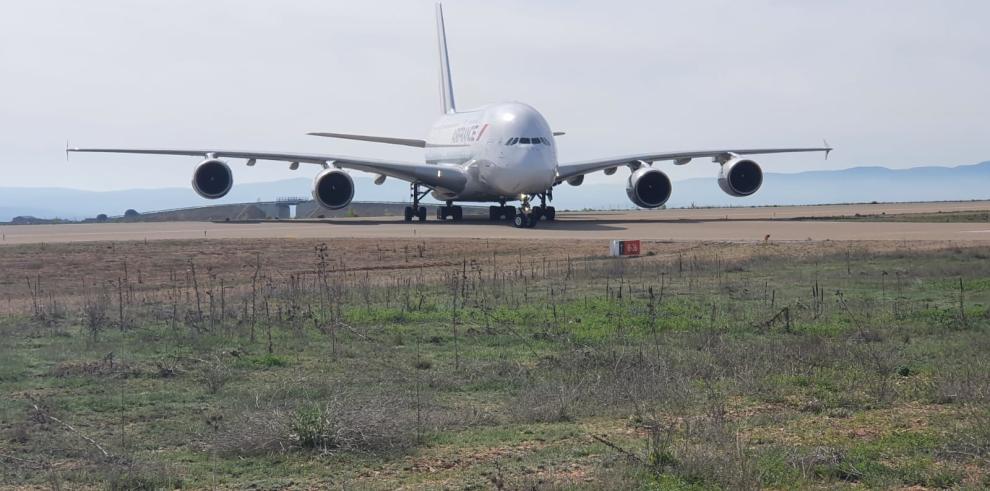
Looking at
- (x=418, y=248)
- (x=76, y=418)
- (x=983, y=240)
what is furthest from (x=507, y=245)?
(x=76, y=418)

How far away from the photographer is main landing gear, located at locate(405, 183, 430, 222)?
4334 centimetres

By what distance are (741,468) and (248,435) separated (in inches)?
136

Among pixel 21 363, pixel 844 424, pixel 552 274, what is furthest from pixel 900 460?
pixel 552 274

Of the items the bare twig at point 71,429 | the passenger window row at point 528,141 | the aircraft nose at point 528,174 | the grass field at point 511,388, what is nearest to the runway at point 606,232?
the aircraft nose at point 528,174

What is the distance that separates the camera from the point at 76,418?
27.9 ft

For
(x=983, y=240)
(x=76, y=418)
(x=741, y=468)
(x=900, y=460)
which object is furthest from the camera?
(x=983, y=240)

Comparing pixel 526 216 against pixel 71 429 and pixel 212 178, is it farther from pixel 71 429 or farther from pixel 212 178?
pixel 71 429

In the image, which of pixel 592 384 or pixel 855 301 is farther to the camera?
pixel 855 301

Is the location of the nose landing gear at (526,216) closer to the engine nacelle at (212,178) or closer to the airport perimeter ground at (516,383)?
the engine nacelle at (212,178)

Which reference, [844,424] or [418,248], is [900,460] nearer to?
[844,424]

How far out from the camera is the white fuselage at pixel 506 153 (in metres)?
36.1

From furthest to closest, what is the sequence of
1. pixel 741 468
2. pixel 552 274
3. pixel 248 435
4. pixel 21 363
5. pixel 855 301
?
pixel 552 274, pixel 855 301, pixel 21 363, pixel 248 435, pixel 741 468

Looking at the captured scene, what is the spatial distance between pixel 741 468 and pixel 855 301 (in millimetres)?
9594

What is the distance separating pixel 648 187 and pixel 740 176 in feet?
12.8
